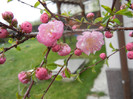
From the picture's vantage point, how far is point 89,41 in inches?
17.8

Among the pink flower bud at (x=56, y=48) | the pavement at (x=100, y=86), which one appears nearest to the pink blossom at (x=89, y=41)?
the pink flower bud at (x=56, y=48)

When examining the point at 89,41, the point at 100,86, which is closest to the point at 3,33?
the point at 89,41

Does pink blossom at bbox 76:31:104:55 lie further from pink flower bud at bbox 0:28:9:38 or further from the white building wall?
the white building wall

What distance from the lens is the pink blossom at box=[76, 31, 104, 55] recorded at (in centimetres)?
41

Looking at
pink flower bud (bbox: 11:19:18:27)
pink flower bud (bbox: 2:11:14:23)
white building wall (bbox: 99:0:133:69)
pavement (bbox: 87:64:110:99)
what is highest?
pink flower bud (bbox: 2:11:14:23)

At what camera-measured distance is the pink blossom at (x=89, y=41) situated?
41 cm

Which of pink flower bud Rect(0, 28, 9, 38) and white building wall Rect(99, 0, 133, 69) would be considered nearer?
pink flower bud Rect(0, 28, 9, 38)

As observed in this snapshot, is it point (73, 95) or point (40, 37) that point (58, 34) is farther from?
point (73, 95)

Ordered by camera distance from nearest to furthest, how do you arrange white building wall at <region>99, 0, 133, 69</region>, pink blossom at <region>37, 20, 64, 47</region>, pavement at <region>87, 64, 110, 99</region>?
1. pink blossom at <region>37, 20, 64, 47</region>
2. white building wall at <region>99, 0, 133, 69</region>
3. pavement at <region>87, 64, 110, 99</region>

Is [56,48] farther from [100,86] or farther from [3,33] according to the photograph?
[100,86]

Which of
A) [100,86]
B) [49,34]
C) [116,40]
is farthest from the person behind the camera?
[100,86]

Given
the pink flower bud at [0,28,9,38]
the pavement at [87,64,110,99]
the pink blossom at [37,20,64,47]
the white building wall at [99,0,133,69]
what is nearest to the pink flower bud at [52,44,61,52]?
the pink blossom at [37,20,64,47]

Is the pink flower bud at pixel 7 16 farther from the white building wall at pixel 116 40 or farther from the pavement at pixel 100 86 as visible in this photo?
the pavement at pixel 100 86

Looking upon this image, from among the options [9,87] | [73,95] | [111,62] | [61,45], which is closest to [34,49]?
[9,87]
